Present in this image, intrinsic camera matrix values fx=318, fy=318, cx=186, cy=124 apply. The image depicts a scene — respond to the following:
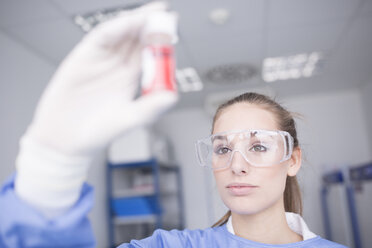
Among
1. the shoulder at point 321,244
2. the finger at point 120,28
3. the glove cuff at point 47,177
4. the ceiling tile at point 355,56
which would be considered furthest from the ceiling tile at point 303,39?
the glove cuff at point 47,177

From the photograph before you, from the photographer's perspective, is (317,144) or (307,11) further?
(317,144)

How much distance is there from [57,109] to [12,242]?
231 millimetres

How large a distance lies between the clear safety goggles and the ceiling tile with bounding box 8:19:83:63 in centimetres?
165

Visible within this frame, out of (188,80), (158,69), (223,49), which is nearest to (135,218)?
(188,80)

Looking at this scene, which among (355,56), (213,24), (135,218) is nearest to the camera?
(213,24)

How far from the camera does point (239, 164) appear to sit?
3.11ft

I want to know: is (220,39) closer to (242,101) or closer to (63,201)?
(242,101)

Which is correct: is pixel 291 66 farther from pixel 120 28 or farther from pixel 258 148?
pixel 120 28

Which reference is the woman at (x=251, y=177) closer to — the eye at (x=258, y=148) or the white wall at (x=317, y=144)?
the eye at (x=258, y=148)

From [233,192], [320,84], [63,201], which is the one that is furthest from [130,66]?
[320,84]

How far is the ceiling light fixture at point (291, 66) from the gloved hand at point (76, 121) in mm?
2642

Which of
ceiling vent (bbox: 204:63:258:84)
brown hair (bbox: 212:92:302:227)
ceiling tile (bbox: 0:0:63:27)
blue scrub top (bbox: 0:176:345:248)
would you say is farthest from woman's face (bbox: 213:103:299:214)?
ceiling vent (bbox: 204:63:258:84)

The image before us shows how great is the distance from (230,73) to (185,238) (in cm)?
245

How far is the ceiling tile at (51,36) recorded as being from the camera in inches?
86.9
